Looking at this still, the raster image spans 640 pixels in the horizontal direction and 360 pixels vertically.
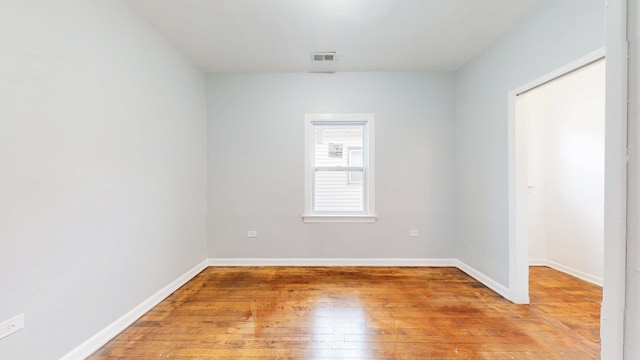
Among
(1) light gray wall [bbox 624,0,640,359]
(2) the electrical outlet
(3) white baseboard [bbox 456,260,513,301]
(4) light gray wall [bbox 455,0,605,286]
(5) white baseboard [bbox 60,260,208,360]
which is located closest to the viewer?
(1) light gray wall [bbox 624,0,640,359]

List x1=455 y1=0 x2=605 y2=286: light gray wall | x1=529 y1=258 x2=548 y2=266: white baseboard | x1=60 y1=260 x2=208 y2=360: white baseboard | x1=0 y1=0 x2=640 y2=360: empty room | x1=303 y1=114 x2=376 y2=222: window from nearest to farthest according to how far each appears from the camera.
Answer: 1. x1=0 y1=0 x2=640 y2=360: empty room
2. x1=60 y1=260 x2=208 y2=360: white baseboard
3. x1=455 y1=0 x2=605 y2=286: light gray wall
4. x1=529 y1=258 x2=548 y2=266: white baseboard
5. x1=303 y1=114 x2=376 y2=222: window

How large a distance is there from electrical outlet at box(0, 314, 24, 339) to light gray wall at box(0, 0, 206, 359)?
0.04 meters

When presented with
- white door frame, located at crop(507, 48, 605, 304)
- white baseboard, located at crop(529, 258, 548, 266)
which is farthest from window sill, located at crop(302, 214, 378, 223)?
white baseboard, located at crop(529, 258, 548, 266)

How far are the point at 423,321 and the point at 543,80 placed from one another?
2282 mm

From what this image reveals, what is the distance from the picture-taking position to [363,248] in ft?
12.4

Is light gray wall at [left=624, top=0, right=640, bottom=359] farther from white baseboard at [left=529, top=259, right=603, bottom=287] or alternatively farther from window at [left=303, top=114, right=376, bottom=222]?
white baseboard at [left=529, top=259, right=603, bottom=287]

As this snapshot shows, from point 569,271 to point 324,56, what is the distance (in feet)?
13.0

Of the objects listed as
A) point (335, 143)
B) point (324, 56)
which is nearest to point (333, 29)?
point (324, 56)

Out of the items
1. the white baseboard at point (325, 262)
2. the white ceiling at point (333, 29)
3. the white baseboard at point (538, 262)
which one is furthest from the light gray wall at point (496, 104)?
the white baseboard at point (538, 262)

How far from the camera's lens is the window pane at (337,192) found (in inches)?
155

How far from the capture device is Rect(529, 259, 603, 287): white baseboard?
311 cm

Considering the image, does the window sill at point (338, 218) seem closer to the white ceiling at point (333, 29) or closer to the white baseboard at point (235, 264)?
A: the white baseboard at point (235, 264)

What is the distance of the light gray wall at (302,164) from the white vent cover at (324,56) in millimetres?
436

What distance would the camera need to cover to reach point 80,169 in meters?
1.88
